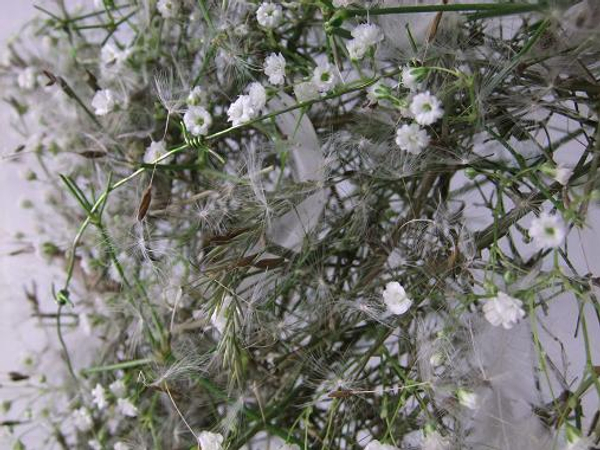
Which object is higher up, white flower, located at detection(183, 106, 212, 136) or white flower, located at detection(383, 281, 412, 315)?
white flower, located at detection(183, 106, 212, 136)

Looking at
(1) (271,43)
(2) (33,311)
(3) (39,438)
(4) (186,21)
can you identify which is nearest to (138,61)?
(4) (186,21)

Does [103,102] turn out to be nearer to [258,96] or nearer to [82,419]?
[258,96]

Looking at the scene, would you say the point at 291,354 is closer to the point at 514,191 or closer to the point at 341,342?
the point at 341,342

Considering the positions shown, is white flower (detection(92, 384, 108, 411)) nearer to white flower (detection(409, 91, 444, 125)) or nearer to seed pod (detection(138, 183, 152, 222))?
seed pod (detection(138, 183, 152, 222))

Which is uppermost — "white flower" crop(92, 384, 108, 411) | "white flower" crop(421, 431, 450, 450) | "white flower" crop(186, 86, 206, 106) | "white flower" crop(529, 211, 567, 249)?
"white flower" crop(186, 86, 206, 106)

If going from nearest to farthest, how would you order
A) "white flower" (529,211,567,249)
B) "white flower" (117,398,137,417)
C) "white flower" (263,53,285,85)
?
"white flower" (529,211,567,249), "white flower" (263,53,285,85), "white flower" (117,398,137,417)

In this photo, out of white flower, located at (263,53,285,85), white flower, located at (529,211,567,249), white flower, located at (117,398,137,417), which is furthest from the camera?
white flower, located at (117,398,137,417)

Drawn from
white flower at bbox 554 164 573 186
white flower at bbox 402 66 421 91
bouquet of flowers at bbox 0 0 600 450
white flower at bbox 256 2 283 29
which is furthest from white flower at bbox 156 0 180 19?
white flower at bbox 554 164 573 186

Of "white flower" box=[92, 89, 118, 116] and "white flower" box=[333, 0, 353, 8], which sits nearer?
"white flower" box=[333, 0, 353, 8]
